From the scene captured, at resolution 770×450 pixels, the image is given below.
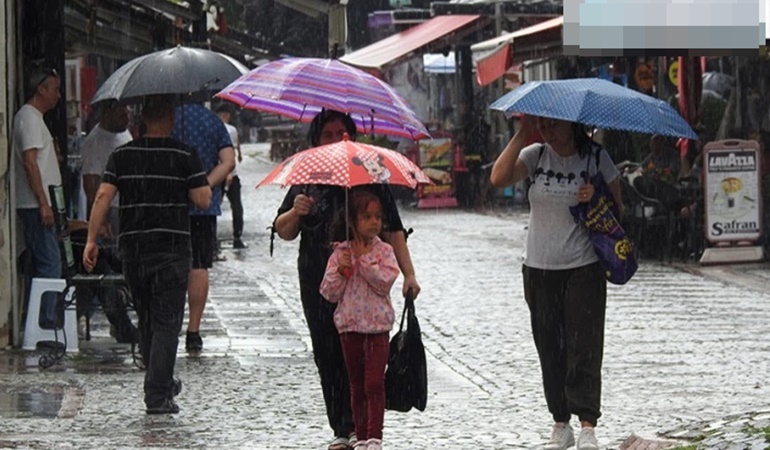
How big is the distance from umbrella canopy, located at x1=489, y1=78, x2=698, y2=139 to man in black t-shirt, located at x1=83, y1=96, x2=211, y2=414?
7.08 feet

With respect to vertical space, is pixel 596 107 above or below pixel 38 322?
above

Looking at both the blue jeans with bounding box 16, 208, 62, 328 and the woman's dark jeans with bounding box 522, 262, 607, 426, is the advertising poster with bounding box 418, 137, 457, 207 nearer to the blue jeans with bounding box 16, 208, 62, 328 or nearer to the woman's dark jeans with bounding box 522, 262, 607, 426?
the blue jeans with bounding box 16, 208, 62, 328

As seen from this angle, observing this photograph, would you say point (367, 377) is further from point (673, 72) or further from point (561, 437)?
point (673, 72)

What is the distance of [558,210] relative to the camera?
8492 mm

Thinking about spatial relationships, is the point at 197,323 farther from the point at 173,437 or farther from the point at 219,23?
the point at 219,23

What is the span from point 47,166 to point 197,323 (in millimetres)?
1569

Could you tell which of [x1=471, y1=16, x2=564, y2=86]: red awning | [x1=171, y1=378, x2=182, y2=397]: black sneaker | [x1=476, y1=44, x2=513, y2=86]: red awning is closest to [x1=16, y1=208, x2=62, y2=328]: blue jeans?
[x1=171, y1=378, x2=182, y2=397]: black sneaker

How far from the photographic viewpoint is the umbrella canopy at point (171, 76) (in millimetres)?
10680

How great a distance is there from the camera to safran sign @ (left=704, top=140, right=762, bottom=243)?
1911cm

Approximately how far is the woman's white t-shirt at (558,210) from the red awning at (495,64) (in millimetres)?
15234

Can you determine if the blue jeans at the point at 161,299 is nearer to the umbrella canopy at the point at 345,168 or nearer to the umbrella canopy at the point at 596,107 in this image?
the umbrella canopy at the point at 345,168

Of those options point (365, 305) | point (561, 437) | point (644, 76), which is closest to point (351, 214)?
point (365, 305)

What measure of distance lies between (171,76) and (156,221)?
138cm

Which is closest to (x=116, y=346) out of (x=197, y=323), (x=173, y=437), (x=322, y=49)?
(x=197, y=323)
